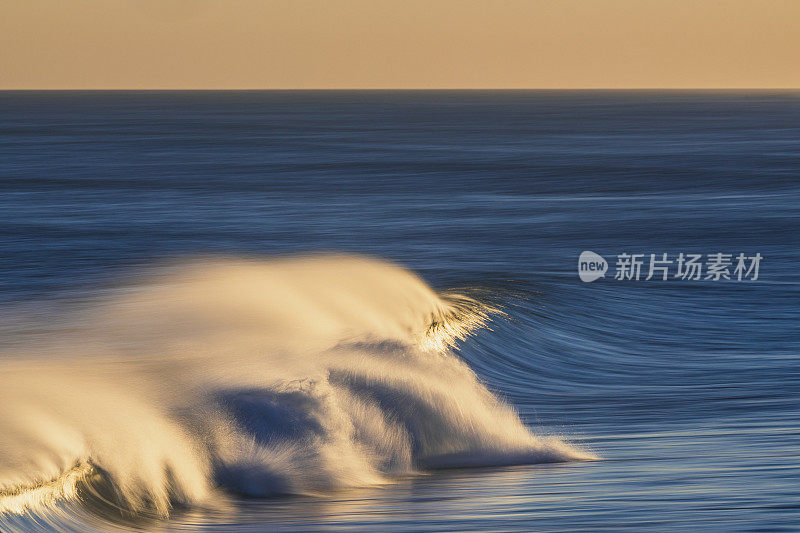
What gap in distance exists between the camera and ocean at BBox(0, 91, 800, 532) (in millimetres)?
8430

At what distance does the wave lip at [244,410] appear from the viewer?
8.65 m

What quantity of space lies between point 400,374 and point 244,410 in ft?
6.92

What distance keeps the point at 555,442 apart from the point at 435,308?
311 inches

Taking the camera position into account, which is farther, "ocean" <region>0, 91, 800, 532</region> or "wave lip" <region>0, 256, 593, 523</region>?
"wave lip" <region>0, 256, 593, 523</region>

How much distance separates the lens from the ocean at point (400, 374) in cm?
843

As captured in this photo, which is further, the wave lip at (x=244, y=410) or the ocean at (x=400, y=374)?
the wave lip at (x=244, y=410)

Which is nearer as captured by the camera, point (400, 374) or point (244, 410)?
point (244, 410)

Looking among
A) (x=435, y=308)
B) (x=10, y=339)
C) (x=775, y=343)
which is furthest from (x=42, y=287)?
(x=775, y=343)

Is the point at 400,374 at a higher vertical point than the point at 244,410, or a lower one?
higher

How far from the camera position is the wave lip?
865 cm

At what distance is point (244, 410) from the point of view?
1030 centimetres

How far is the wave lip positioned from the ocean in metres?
0.03

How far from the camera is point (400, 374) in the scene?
38.8 feet

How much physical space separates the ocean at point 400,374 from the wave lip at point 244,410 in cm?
3
